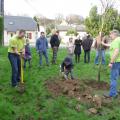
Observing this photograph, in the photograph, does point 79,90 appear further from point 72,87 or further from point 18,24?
point 18,24

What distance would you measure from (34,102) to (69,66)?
3559mm

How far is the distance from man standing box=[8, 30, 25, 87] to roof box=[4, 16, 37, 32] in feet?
219

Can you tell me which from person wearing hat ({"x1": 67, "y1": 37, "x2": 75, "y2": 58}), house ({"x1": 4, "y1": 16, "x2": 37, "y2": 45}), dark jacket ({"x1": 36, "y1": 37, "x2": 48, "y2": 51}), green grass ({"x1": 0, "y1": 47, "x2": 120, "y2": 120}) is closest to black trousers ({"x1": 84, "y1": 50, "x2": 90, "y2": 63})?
person wearing hat ({"x1": 67, "y1": 37, "x2": 75, "y2": 58})

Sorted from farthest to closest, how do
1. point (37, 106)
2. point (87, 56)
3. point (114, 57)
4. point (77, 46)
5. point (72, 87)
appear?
point (87, 56) → point (77, 46) → point (72, 87) → point (114, 57) → point (37, 106)

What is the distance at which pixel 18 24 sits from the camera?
79750mm

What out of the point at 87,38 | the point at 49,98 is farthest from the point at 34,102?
the point at 87,38

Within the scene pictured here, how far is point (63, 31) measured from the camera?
348 ft

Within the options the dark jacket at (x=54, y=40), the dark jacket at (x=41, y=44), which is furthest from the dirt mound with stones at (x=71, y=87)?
the dark jacket at (x=54, y=40)

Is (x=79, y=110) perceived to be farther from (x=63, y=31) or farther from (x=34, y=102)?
(x=63, y=31)

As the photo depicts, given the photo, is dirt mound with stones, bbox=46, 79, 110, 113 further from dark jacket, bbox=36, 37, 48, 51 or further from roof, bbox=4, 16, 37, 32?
roof, bbox=4, 16, 37, 32

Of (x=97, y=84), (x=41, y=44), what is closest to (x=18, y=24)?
(x=41, y=44)

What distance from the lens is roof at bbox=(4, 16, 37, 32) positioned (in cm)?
7886

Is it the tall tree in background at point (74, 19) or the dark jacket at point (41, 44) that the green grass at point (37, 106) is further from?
the tall tree in background at point (74, 19)

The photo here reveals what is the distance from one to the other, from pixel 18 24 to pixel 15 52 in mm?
68825
